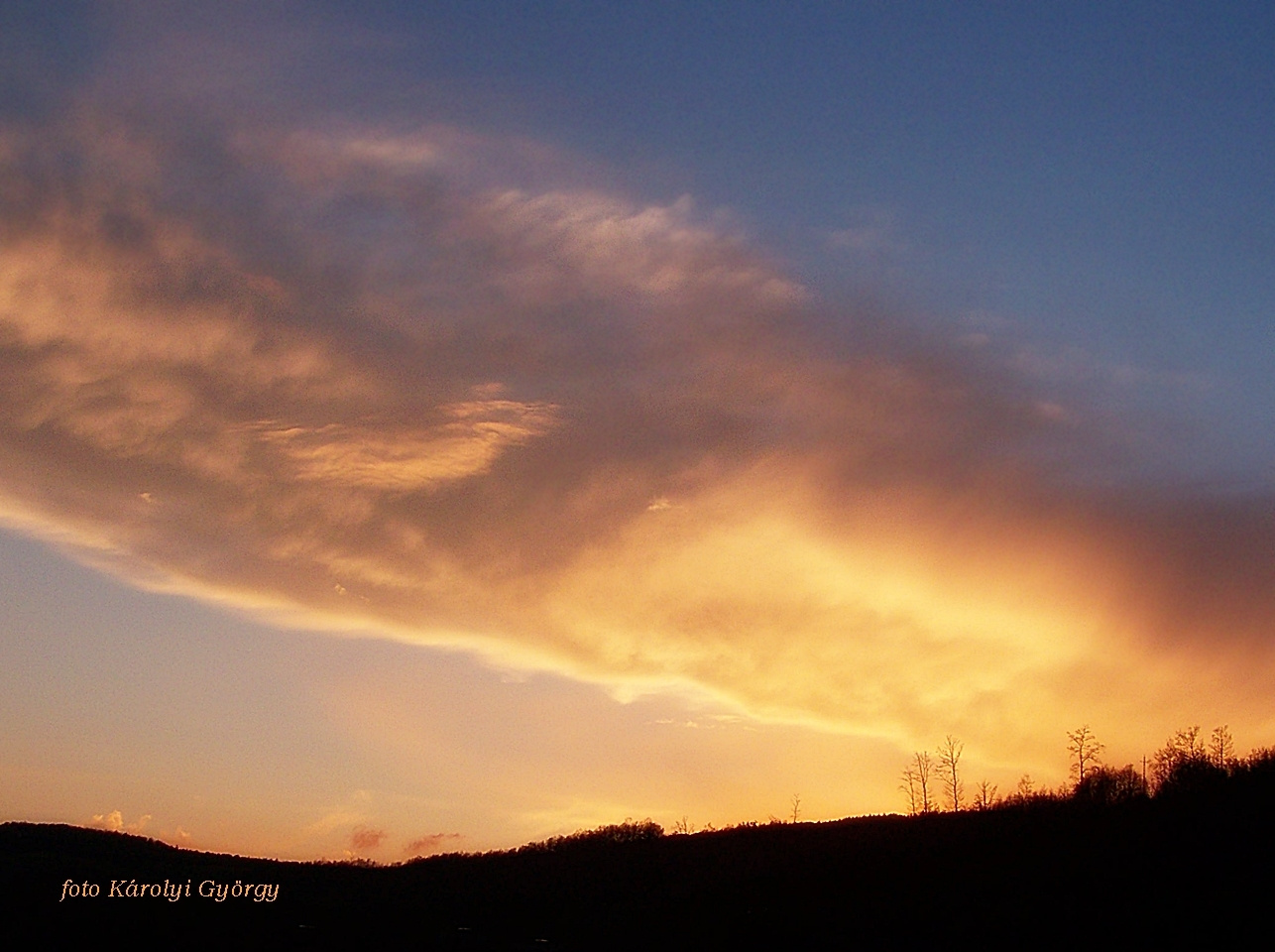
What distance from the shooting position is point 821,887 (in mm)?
33469

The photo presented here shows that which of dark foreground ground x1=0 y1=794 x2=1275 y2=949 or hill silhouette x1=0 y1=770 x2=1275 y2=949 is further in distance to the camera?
hill silhouette x1=0 y1=770 x2=1275 y2=949

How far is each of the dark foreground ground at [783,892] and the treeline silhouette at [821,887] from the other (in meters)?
0.10

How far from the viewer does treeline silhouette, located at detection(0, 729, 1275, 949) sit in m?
26.6

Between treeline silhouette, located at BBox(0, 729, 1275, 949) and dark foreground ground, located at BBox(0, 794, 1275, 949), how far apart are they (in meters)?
0.10

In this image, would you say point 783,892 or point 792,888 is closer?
point 783,892

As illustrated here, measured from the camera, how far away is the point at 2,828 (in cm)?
6119

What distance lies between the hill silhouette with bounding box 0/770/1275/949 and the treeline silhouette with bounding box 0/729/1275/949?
10 centimetres

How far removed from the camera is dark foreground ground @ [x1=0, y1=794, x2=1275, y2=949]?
86.3 ft

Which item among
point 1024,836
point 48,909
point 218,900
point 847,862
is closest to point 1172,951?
point 1024,836

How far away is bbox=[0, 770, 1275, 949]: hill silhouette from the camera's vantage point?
87.4 feet

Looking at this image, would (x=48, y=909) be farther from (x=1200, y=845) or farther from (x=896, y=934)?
(x=1200, y=845)

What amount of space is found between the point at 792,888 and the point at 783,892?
418 millimetres

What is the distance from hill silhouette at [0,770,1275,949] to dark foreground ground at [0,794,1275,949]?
89 millimetres

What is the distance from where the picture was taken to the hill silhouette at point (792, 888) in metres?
26.6
